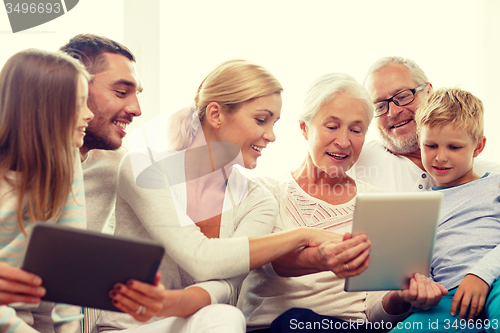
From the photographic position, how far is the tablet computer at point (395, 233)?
1.12 meters

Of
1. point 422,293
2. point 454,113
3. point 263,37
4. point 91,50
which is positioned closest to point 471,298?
point 422,293

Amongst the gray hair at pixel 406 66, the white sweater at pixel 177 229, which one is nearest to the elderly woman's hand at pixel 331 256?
the white sweater at pixel 177 229

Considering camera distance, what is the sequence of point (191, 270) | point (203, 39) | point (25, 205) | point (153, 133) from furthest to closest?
1. point (203, 39)
2. point (153, 133)
3. point (191, 270)
4. point (25, 205)

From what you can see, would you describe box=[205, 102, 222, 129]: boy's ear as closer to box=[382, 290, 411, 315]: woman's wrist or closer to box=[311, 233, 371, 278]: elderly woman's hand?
box=[311, 233, 371, 278]: elderly woman's hand

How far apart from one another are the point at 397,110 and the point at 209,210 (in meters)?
0.96

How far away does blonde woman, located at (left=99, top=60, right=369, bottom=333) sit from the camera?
1.09m

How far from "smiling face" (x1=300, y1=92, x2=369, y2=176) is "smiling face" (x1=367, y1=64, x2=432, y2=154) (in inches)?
12.3

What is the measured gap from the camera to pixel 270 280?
4.82ft

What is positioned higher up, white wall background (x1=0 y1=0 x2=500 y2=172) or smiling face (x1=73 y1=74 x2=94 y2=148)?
white wall background (x1=0 y1=0 x2=500 y2=172)

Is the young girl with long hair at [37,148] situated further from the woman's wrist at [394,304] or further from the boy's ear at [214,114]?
the woman's wrist at [394,304]

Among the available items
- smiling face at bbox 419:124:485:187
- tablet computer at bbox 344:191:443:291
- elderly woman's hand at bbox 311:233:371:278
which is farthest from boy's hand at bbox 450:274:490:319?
smiling face at bbox 419:124:485:187

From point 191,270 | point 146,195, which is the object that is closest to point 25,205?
point 146,195

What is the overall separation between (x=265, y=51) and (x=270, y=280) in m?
1.44

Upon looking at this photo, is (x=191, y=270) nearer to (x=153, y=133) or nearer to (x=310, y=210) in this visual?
(x=310, y=210)
